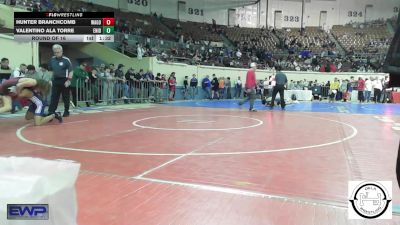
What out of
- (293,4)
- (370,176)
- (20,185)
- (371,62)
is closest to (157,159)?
(370,176)

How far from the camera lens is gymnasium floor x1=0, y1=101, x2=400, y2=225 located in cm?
293

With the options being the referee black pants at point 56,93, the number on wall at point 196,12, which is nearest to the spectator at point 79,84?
the referee black pants at point 56,93

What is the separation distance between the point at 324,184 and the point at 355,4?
149 ft

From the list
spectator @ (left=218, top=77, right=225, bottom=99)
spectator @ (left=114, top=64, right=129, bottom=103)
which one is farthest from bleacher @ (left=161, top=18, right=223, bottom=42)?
spectator @ (left=114, top=64, right=129, bottom=103)

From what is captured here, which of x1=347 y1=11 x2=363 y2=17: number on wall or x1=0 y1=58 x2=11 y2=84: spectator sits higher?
x1=347 y1=11 x2=363 y2=17: number on wall

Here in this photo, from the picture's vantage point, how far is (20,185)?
1.45 metres

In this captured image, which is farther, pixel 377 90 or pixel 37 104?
pixel 377 90

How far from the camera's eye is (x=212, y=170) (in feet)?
→ 14.1

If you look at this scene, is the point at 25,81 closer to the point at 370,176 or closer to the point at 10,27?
the point at 370,176

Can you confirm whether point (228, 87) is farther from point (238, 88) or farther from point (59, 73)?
point (59, 73)

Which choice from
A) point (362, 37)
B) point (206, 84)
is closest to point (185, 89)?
point (206, 84)

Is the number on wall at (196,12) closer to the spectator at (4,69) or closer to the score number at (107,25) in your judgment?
the score number at (107,25)

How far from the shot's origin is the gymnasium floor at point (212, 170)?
9.61 feet

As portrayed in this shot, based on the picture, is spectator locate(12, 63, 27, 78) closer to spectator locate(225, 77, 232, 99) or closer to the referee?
the referee
